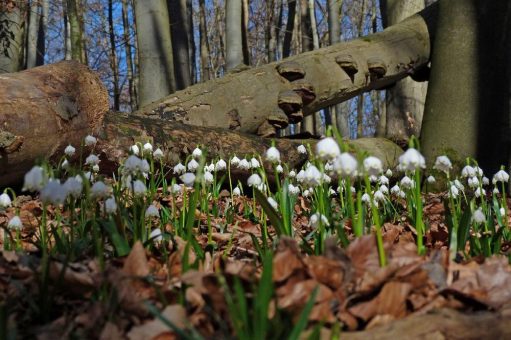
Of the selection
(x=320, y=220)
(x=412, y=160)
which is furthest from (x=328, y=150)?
(x=320, y=220)

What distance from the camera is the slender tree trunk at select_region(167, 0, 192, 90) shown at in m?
9.20

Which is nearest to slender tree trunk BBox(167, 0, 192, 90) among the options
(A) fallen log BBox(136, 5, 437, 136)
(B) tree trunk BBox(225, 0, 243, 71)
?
(B) tree trunk BBox(225, 0, 243, 71)

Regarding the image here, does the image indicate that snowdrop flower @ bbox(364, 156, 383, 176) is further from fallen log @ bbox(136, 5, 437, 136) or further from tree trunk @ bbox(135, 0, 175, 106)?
tree trunk @ bbox(135, 0, 175, 106)

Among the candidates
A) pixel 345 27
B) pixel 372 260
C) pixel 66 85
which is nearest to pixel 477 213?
pixel 372 260

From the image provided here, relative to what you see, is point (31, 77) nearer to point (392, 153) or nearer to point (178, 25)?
point (392, 153)

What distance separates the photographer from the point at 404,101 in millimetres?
7016

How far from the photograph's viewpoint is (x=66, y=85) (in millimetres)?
3758

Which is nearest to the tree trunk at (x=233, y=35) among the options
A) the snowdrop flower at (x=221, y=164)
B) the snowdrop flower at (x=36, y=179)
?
the snowdrop flower at (x=221, y=164)

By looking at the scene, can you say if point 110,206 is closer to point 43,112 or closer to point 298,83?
point 43,112

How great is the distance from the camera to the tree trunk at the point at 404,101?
6867mm

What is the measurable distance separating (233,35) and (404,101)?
4.08 meters

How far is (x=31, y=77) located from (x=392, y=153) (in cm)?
399

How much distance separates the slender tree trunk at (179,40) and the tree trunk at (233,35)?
0.87 m

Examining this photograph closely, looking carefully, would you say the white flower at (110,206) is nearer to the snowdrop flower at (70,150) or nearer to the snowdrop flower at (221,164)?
the snowdrop flower at (70,150)
